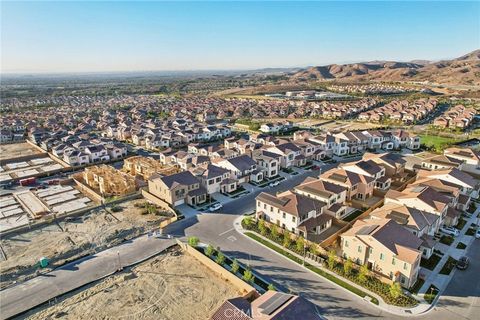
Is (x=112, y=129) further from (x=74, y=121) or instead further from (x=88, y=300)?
(x=88, y=300)

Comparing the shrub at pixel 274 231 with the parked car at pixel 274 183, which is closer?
the shrub at pixel 274 231

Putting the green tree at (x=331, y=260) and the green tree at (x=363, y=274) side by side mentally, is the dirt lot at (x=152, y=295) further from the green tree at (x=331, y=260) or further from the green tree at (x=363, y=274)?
the green tree at (x=363, y=274)

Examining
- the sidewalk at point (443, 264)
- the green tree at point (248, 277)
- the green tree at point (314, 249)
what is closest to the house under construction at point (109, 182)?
the green tree at point (248, 277)

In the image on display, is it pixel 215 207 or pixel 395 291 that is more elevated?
pixel 395 291

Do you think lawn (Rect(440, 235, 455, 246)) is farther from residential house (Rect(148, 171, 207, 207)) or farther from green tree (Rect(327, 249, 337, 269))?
residential house (Rect(148, 171, 207, 207))

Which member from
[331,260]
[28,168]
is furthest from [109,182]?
[331,260]

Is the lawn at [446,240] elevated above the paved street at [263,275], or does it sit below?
above

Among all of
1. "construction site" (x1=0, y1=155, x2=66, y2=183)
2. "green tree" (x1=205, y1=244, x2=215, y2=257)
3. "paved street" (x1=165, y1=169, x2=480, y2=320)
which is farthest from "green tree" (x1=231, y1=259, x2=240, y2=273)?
"construction site" (x1=0, y1=155, x2=66, y2=183)

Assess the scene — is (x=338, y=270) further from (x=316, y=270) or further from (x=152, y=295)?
(x=152, y=295)
